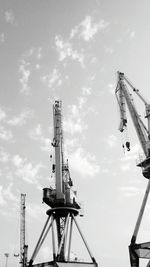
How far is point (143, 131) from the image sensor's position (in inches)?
1954

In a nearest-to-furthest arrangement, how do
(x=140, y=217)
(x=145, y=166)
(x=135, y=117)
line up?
1. (x=140, y=217)
2. (x=145, y=166)
3. (x=135, y=117)

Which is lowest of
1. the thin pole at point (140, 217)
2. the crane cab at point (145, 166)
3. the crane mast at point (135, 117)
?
the thin pole at point (140, 217)

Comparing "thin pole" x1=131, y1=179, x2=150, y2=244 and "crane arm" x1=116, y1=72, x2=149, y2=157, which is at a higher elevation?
"crane arm" x1=116, y1=72, x2=149, y2=157

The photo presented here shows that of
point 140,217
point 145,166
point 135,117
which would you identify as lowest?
point 140,217

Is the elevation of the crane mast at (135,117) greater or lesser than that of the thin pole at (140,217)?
greater

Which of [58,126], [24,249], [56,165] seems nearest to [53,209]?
[56,165]

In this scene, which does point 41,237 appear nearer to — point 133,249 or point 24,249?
point 133,249

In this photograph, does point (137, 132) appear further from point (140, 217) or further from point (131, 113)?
point (140, 217)

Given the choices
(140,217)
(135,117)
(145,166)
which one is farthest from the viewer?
(135,117)

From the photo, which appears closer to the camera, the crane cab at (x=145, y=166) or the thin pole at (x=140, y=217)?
the thin pole at (x=140, y=217)

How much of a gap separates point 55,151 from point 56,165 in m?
2.78

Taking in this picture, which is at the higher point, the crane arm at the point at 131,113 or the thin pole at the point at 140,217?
the crane arm at the point at 131,113

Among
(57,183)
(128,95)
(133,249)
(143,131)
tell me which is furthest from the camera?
(57,183)

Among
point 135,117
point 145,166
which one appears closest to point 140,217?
point 145,166
